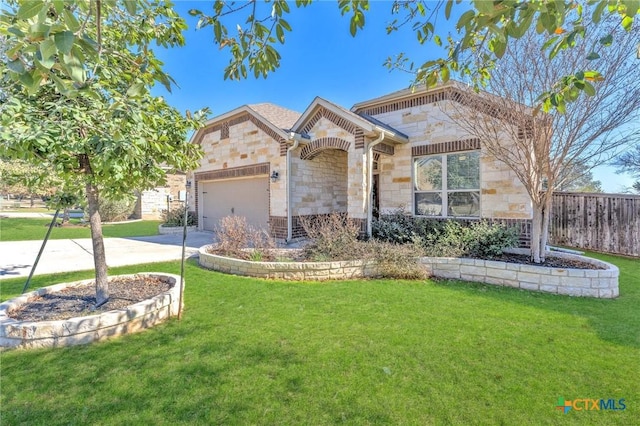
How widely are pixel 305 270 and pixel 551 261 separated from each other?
5.31 m

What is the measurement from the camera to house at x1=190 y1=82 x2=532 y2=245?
858cm

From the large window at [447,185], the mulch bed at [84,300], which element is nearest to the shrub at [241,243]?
the mulch bed at [84,300]

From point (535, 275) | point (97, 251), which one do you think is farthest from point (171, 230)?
point (535, 275)

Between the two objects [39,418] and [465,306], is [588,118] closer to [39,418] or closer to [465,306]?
[465,306]

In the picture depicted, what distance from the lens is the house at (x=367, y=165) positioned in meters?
8.58

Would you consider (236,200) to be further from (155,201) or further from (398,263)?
(155,201)

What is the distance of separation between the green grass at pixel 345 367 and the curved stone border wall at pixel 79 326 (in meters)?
0.14

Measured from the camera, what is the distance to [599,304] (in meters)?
5.20

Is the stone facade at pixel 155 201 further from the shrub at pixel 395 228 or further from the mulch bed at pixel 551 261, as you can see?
the mulch bed at pixel 551 261

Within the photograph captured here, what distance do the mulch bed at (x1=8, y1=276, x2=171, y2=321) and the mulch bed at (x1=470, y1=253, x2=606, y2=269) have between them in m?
6.98

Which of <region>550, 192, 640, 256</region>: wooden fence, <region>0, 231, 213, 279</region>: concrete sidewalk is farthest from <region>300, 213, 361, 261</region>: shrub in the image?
<region>550, 192, 640, 256</region>: wooden fence

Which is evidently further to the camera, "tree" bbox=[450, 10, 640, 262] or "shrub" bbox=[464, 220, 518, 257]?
"shrub" bbox=[464, 220, 518, 257]

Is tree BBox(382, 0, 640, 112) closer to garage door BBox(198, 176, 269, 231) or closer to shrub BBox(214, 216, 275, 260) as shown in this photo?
shrub BBox(214, 216, 275, 260)

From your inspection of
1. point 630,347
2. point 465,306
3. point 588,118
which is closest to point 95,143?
point 465,306
